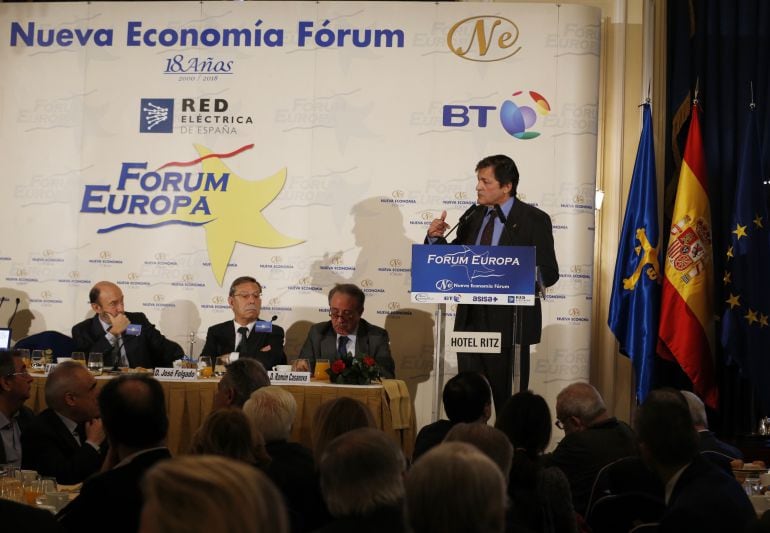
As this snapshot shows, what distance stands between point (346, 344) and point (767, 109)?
158 inches

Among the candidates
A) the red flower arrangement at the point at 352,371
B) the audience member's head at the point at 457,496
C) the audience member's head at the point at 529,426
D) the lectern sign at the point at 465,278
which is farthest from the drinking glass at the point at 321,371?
the audience member's head at the point at 457,496

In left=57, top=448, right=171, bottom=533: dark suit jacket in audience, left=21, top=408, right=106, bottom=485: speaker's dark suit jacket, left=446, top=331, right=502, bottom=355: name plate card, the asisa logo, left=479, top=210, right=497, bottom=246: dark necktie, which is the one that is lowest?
left=21, top=408, right=106, bottom=485: speaker's dark suit jacket

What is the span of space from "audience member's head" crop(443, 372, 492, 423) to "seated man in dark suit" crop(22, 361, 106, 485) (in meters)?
1.49

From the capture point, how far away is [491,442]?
9.98 feet

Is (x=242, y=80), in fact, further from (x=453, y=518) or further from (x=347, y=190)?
(x=453, y=518)

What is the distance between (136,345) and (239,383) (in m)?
3.09

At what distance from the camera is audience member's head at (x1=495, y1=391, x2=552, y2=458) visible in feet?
12.2

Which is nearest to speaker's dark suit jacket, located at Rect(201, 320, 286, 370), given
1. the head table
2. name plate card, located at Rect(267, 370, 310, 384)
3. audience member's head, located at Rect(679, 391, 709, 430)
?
name plate card, located at Rect(267, 370, 310, 384)

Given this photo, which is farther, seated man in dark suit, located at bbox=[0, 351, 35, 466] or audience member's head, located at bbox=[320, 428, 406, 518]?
seated man in dark suit, located at bbox=[0, 351, 35, 466]

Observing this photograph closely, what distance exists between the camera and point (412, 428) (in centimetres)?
738

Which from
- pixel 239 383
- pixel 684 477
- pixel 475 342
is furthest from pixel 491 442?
pixel 475 342

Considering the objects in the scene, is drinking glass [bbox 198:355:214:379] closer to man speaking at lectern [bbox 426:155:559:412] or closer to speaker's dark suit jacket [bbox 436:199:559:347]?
man speaking at lectern [bbox 426:155:559:412]

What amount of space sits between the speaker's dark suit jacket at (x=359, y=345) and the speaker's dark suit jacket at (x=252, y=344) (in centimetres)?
19

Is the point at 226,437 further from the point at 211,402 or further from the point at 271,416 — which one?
the point at 211,402
